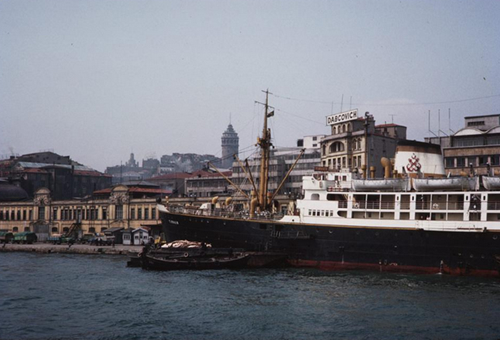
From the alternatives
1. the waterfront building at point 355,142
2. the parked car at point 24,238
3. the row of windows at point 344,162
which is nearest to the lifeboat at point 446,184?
the row of windows at point 344,162

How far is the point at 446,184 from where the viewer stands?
54781 millimetres

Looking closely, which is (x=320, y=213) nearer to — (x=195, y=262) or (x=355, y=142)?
(x=195, y=262)

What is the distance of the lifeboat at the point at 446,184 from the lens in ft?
177

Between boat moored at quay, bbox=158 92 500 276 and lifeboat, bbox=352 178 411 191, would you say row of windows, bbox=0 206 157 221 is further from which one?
lifeboat, bbox=352 178 411 191

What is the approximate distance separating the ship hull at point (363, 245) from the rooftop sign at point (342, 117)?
37488mm

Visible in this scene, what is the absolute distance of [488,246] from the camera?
5166 centimetres

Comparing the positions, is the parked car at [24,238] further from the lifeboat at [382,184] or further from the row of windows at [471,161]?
the row of windows at [471,161]

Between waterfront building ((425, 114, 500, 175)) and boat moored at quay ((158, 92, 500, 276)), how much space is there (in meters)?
21.4

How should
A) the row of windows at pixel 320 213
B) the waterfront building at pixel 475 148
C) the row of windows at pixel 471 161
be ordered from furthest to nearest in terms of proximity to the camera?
the waterfront building at pixel 475 148
the row of windows at pixel 471 161
the row of windows at pixel 320 213

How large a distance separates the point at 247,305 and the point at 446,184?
24.0 meters

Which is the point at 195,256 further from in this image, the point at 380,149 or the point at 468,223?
the point at 380,149

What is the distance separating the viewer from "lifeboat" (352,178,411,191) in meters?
56.8

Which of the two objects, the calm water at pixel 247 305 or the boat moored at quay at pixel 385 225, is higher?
the boat moored at quay at pixel 385 225

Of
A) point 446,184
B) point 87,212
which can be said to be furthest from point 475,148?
point 87,212
